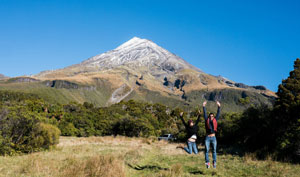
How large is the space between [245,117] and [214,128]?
16.3 m

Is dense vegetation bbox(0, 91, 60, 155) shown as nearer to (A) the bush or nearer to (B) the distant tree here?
(A) the bush

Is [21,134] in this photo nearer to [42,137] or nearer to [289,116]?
[42,137]

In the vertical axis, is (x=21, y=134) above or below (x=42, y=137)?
above

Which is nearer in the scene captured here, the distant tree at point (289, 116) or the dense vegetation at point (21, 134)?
the dense vegetation at point (21, 134)

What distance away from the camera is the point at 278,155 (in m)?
14.5

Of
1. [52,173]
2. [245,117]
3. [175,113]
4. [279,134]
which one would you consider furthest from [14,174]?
[175,113]

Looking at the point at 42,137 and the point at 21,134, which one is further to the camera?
the point at 42,137

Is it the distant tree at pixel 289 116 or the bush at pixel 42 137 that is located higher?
the distant tree at pixel 289 116

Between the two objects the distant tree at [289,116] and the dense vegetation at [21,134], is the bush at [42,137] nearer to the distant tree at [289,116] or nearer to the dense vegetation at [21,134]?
the dense vegetation at [21,134]

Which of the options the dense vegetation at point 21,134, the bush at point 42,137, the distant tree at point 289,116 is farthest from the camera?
the bush at point 42,137

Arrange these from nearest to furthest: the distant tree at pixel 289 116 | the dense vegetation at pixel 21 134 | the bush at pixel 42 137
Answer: the dense vegetation at pixel 21 134
the distant tree at pixel 289 116
the bush at pixel 42 137

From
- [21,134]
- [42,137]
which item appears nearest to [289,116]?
[42,137]

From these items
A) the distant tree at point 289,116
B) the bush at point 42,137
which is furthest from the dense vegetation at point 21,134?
the distant tree at point 289,116

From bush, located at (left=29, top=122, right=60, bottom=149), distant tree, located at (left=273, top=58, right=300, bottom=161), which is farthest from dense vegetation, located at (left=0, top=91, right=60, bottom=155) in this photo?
distant tree, located at (left=273, top=58, right=300, bottom=161)
